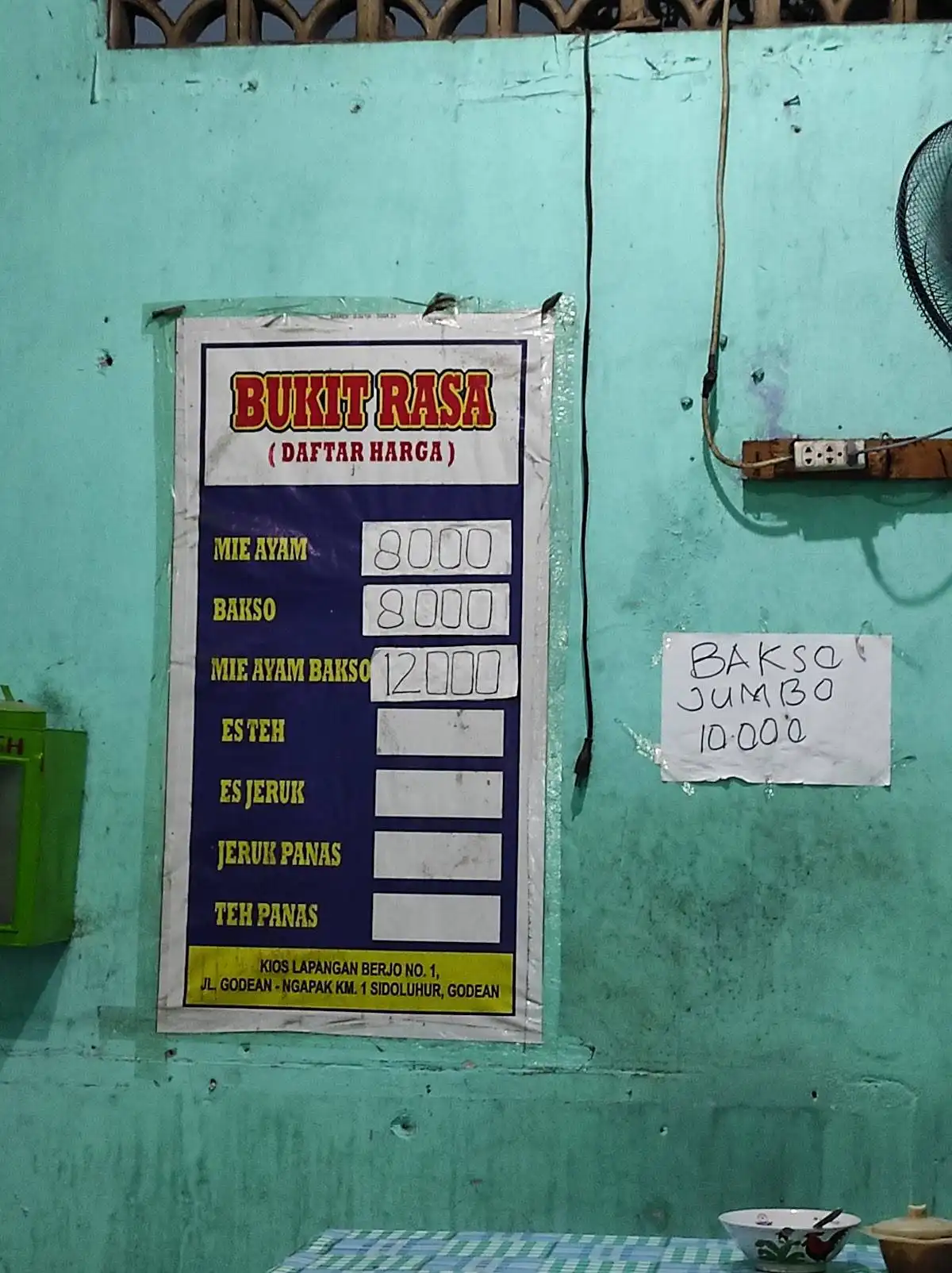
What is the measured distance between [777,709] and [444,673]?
1.92 ft

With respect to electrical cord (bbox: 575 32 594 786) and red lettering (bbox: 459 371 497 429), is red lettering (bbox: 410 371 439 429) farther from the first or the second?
electrical cord (bbox: 575 32 594 786)

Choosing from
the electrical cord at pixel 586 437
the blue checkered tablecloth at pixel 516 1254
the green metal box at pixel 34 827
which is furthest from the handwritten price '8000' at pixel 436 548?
the blue checkered tablecloth at pixel 516 1254

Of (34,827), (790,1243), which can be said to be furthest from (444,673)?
(790,1243)

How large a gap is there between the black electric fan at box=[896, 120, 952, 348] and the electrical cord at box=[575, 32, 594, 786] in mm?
538

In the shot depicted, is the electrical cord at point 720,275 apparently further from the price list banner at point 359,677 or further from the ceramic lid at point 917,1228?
the ceramic lid at point 917,1228

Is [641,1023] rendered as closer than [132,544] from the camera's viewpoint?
Yes

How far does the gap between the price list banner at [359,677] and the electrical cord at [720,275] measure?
28cm

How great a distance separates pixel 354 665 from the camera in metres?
2.73

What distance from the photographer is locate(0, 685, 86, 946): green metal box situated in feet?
Result: 8.54

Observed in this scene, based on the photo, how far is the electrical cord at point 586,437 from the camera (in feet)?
8.76

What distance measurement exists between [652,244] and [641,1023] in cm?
137

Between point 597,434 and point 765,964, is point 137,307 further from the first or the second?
point 765,964

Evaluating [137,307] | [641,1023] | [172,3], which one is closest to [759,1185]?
[641,1023]

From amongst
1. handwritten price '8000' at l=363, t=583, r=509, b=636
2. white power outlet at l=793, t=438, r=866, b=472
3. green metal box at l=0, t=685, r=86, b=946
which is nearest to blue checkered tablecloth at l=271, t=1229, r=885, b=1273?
green metal box at l=0, t=685, r=86, b=946
